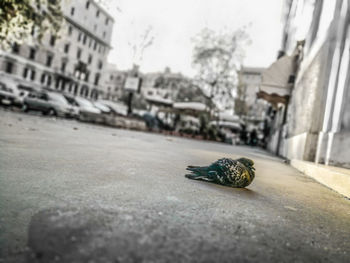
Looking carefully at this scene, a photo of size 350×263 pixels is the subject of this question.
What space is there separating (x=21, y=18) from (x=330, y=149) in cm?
785

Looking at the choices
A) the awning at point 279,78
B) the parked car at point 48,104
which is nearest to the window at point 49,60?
the parked car at point 48,104

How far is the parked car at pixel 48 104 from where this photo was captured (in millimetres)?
14578

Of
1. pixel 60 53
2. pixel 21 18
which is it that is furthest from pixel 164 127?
pixel 60 53

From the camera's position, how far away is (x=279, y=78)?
11.1 m

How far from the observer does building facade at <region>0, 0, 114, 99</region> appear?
34.3m

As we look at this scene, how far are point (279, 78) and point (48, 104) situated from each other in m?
13.1

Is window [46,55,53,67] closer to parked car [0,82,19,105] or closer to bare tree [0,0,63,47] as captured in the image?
parked car [0,82,19,105]

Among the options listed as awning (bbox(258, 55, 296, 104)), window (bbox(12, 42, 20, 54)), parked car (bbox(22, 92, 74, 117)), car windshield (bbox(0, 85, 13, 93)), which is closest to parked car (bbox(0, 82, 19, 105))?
car windshield (bbox(0, 85, 13, 93))

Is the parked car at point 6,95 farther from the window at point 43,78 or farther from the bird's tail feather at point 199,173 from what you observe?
the window at point 43,78

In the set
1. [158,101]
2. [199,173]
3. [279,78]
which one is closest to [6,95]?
[158,101]

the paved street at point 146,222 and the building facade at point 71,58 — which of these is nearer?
the paved street at point 146,222

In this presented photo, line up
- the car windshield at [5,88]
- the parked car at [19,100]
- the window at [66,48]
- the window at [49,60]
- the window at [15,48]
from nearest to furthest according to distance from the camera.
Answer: the car windshield at [5,88], the parked car at [19,100], the window at [15,48], the window at [49,60], the window at [66,48]

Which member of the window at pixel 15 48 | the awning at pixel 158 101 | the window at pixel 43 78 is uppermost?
the window at pixel 15 48

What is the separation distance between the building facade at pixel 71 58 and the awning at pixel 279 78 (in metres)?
30.0
